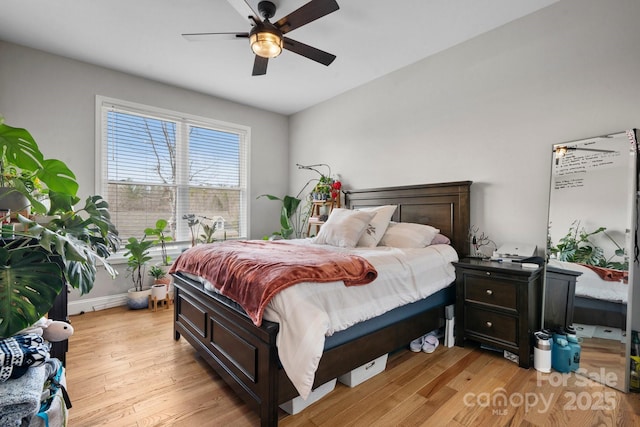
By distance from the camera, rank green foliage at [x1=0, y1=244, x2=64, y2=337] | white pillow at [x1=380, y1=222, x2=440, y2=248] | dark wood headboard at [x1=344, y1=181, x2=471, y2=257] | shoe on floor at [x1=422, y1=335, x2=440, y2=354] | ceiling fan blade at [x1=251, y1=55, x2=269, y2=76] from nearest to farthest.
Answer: green foliage at [x1=0, y1=244, x2=64, y2=337]
shoe on floor at [x1=422, y1=335, x2=440, y2=354]
ceiling fan blade at [x1=251, y1=55, x2=269, y2=76]
white pillow at [x1=380, y1=222, x2=440, y2=248]
dark wood headboard at [x1=344, y1=181, x2=471, y2=257]

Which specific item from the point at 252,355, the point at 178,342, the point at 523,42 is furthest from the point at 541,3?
the point at 178,342

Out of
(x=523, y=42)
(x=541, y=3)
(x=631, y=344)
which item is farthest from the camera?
(x=523, y=42)

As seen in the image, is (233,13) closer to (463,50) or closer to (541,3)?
(463,50)

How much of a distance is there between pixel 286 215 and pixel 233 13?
267 centimetres

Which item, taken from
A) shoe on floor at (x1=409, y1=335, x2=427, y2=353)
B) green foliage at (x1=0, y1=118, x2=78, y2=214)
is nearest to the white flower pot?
green foliage at (x1=0, y1=118, x2=78, y2=214)

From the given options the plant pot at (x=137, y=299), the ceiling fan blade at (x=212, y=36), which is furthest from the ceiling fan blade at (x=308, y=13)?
the plant pot at (x=137, y=299)

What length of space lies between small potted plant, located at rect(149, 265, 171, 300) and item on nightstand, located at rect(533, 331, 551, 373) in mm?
3685

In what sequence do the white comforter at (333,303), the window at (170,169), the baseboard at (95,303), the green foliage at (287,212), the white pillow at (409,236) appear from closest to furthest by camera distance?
the white comforter at (333,303), the white pillow at (409,236), the baseboard at (95,303), the window at (170,169), the green foliage at (287,212)

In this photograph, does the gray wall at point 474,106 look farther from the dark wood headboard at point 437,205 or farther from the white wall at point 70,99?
the dark wood headboard at point 437,205

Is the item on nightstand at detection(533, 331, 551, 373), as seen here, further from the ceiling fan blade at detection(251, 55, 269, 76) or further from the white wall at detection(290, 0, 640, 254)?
the ceiling fan blade at detection(251, 55, 269, 76)

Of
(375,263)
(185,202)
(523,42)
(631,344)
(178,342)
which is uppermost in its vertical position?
(523,42)

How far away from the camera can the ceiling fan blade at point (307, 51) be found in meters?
2.26

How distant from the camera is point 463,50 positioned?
9.66 feet

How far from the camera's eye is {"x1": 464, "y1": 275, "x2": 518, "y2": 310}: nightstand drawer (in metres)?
2.20
